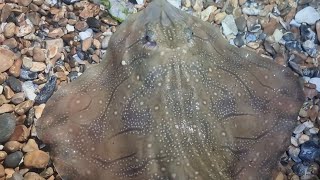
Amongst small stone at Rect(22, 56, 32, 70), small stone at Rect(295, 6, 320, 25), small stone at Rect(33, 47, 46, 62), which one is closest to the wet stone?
small stone at Rect(22, 56, 32, 70)

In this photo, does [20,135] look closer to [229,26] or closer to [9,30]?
[9,30]

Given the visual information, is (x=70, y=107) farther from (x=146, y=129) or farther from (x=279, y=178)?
(x=279, y=178)

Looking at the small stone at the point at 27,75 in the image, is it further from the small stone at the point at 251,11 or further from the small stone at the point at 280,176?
the small stone at the point at 280,176

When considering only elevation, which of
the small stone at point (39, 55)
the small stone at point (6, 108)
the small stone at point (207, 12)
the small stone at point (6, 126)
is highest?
the small stone at point (207, 12)

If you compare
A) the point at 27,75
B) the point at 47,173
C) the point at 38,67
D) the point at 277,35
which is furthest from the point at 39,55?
the point at 277,35

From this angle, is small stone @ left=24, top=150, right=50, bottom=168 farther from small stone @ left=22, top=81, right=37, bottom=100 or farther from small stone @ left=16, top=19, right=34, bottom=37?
small stone @ left=16, top=19, right=34, bottom=37

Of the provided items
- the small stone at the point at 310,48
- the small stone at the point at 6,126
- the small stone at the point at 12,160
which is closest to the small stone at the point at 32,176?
the small stone at the point at 12,160
